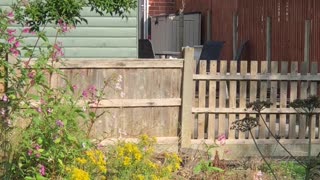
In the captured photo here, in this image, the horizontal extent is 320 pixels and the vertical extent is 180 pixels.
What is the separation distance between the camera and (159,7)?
32125 millimetres

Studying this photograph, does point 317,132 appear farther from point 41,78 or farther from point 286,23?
point 286,23

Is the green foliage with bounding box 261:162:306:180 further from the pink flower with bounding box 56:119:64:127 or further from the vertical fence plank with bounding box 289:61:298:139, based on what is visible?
the pink flower with bounding box 56:119:64:127

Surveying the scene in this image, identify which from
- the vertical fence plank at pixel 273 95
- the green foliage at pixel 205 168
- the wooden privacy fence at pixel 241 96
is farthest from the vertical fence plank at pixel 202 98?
the green foliage at pixel 205 168

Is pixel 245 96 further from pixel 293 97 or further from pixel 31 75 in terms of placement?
pixel 31 75

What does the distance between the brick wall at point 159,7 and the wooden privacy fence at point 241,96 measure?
22290 mm

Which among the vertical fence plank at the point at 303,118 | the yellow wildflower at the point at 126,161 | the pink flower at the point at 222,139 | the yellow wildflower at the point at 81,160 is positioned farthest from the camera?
the vertical fence plank at the point at 303,118

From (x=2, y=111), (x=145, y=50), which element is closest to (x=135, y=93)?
(x=2, y=111)

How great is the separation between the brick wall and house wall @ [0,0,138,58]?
750 inches

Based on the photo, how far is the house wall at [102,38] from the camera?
42.0 ft

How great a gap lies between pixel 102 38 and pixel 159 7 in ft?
63.6

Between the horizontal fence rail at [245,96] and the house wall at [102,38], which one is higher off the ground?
the house wall at [102,38]

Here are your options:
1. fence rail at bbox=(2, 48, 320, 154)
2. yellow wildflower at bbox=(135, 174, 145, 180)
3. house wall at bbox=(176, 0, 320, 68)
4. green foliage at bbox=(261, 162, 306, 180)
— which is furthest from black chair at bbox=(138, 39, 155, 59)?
yellow wildflower at bbox=(135, 174, 145, 180)

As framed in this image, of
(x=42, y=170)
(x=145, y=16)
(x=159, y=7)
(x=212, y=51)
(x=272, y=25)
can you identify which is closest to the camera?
(x=42, y=170)

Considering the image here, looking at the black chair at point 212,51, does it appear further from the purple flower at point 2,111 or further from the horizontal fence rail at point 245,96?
the purple flower at point 2,111
